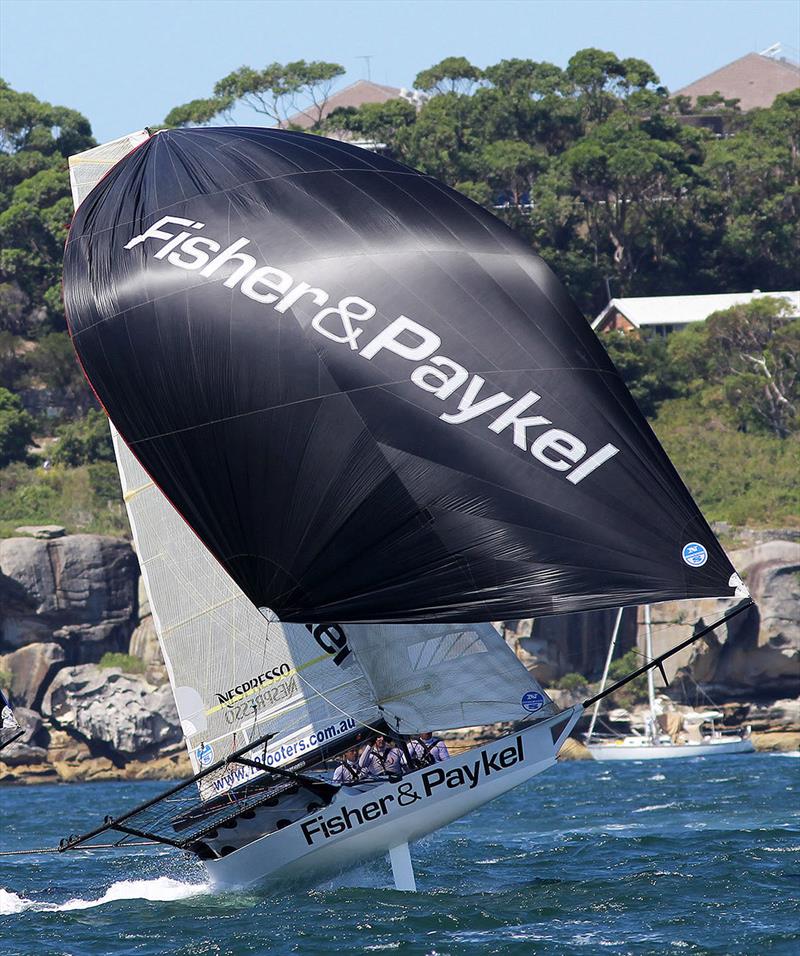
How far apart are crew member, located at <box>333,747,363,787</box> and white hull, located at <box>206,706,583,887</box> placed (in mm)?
259

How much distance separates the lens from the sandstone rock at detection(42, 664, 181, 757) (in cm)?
5212

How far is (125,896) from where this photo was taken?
18797 millimetres

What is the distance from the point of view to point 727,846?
20.9 metres

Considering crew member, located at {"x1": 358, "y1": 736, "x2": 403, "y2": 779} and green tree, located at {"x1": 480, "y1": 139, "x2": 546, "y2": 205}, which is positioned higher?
green tree, located at {"x1": 480, "y1": 139, "x2": 546, "y2": 205}

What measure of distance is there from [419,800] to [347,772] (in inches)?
36.0

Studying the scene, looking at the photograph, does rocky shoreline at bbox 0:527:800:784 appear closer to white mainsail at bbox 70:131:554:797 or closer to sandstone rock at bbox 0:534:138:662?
sandstone rock at bbox 0:534:138:662

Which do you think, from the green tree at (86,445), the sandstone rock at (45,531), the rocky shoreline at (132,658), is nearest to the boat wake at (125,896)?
the rocky shoreline at (132,658)

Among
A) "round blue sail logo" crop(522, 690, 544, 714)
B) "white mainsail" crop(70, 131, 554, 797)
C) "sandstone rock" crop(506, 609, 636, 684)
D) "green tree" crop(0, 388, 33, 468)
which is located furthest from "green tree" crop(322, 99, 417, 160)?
"round blue sail logo" crop(522, 690, 544, 714)

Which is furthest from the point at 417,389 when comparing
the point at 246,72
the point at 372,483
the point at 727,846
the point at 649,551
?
the point at 246,72

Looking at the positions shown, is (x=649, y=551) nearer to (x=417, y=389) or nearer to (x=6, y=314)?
(x=417, y=389)

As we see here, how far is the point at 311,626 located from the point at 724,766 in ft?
85.9

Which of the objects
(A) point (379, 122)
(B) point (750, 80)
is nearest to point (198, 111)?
(A) point (379, 122)

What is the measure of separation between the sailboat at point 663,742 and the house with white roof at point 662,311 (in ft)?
58.7

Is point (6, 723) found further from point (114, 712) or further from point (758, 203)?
point (758, 203)
